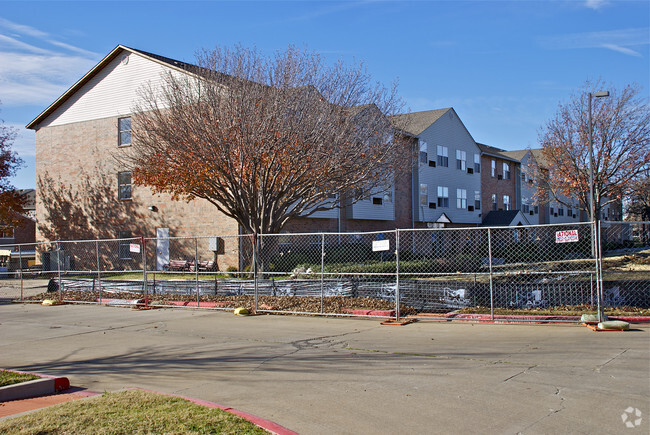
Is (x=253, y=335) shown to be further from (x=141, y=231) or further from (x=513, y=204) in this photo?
A: (x=513, y=204)

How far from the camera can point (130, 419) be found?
18.0ft

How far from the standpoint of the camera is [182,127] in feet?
64.2

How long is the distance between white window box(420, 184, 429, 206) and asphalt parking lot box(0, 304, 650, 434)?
2635cm

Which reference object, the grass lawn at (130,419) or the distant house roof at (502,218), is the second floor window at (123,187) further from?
the distant house roof at (502,218)

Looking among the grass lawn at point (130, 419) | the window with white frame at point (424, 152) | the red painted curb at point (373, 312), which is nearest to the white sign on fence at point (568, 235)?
the red painted curb at point (373, 312)

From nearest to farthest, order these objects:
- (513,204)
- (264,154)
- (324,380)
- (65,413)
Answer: (65,413) → (324,380) → (264,154) → (513,204)

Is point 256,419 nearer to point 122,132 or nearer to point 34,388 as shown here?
point 34,388

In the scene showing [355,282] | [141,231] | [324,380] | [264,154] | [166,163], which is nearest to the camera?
[324,380]

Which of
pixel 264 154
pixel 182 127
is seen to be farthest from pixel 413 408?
pixel 182 127

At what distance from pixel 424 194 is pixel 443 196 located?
99.6 inches

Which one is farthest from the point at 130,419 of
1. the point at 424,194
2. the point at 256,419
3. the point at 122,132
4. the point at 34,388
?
the point at 424,194

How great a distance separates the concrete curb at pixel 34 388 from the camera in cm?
680

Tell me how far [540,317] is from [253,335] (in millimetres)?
5976

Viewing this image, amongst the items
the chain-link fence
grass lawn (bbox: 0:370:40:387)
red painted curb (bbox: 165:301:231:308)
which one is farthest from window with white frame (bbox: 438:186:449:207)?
grass lawn (bbox: 0:370:40:387)
